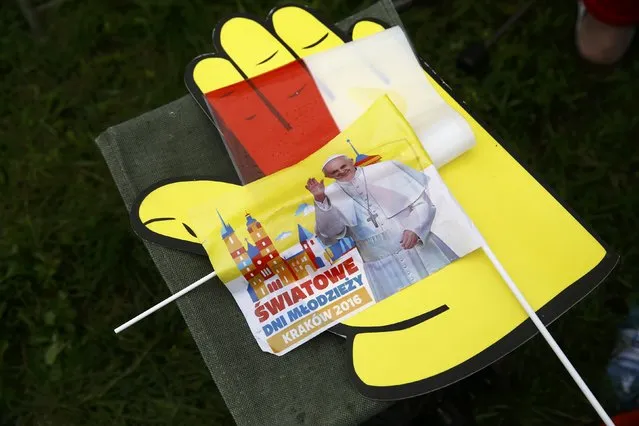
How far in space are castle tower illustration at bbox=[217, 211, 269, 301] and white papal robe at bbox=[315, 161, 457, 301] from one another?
0.09m

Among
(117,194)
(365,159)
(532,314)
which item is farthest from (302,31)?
(117,194)

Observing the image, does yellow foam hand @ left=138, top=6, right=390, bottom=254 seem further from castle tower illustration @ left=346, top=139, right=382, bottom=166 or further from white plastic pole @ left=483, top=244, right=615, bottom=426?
white plastic pole @ left=483, top=244, right=615, bottom=426

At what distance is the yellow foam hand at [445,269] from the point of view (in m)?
0.72

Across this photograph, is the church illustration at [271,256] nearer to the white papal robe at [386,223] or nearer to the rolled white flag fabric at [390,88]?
the white papal robe at [386,223]

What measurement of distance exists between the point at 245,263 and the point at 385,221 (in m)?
0.18

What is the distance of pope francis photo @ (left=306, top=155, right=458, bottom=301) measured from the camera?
753mm

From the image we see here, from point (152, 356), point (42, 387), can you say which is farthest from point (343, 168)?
point (42, 387)

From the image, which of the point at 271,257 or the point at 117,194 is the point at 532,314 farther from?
the point at 117,194

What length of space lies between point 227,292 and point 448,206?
295mm

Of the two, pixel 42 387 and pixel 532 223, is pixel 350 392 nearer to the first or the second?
pixel 532 223

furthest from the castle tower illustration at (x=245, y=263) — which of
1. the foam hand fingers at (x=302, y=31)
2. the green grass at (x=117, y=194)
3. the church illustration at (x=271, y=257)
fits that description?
the green grass at (x=117, y=194)

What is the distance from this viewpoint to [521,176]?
0.81 metres

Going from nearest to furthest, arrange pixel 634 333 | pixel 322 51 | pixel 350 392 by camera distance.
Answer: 1. pixel 350 392
2. pixel 322 51
3. pixel 634 333

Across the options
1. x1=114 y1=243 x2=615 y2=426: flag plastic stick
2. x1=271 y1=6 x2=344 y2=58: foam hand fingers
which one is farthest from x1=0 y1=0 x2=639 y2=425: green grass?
x1=271 y1=6 x2=344 y2=58: foam hand fingers
